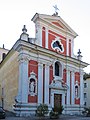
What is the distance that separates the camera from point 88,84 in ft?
175

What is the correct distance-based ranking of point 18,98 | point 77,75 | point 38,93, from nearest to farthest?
point 18,98 → point 38,93 → point 77,75

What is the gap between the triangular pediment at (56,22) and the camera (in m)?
27.7

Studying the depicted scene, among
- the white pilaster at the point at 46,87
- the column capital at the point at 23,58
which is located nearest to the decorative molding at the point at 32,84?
the white pilaster at the point at 46,87

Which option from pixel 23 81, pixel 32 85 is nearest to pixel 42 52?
pixel 32 85

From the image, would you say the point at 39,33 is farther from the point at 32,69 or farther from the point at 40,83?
the point at 40,83

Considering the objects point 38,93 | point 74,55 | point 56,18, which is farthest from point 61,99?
point 56,18

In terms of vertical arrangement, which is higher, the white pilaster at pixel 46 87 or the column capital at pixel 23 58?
the column capital at pixel 23 58

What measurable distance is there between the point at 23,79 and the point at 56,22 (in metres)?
9.63

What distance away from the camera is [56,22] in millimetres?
30156

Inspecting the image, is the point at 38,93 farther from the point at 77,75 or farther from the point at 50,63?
the point at 77,75

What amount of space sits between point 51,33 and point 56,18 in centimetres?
216

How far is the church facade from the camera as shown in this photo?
24.9m

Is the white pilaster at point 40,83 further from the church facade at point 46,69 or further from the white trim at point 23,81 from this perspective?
the white trim at point 23,81

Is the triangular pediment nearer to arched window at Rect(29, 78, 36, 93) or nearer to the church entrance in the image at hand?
arched window at Rect(29, 78, 36, 93)
